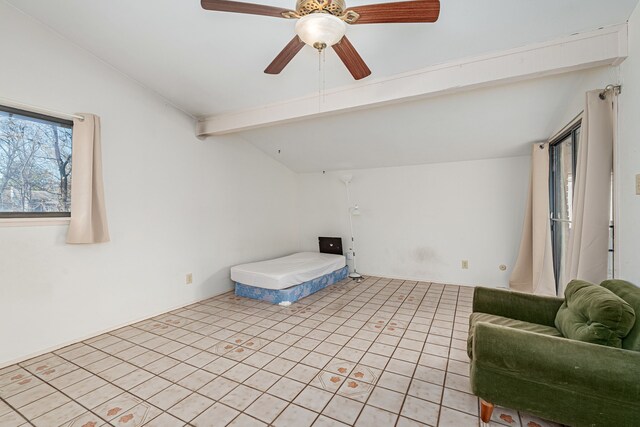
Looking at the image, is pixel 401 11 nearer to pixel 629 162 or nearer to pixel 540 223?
pixel 629 162

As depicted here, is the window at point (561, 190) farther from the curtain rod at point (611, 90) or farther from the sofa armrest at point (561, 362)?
the sofa armrest at point (561, 362)

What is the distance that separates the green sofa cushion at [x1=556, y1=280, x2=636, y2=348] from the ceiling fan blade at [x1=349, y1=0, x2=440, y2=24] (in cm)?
167

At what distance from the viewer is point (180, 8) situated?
82.9 inches

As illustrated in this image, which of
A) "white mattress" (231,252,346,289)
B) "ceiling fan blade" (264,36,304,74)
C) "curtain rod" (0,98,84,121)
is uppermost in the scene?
"ceiling fan blade" (264,36,304,74)

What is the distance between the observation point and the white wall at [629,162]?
1.77 metres

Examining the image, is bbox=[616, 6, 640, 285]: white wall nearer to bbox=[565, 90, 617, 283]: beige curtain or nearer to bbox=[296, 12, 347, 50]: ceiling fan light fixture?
bbox=[565, 90, 617, 283]: beige curtain

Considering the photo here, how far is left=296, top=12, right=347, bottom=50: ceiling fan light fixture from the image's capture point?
4.64 ft

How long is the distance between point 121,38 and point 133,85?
0.70 meters

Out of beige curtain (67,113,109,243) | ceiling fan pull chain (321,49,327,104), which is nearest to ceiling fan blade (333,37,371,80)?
ceiling fan pull chain (321,49,327,104)

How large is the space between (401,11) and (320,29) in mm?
402

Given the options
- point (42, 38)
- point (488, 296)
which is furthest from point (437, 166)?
point (42, 38)

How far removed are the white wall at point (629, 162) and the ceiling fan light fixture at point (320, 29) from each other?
74.5 inches

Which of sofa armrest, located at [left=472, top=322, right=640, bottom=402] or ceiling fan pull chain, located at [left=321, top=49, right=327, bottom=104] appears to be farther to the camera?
ceiling fan pull chain, located at [left=321, top=49, right=327, bottom=104]

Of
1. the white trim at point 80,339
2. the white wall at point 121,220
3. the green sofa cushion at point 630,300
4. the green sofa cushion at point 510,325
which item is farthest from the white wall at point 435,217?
the white trim at point 80,339
